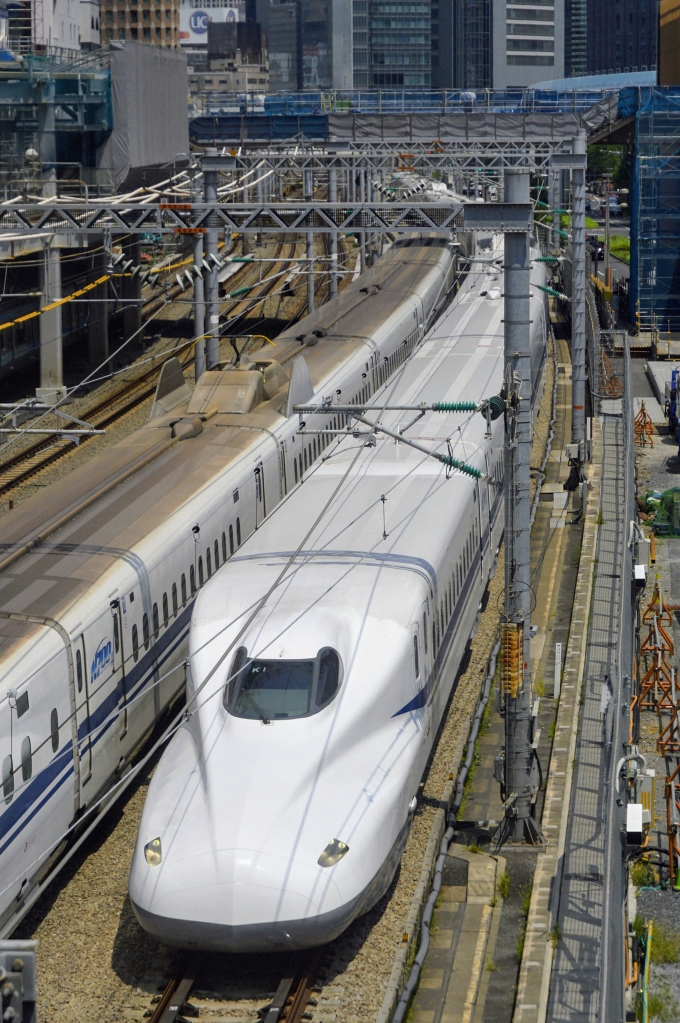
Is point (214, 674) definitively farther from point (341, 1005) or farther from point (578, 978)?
point (578, 978)

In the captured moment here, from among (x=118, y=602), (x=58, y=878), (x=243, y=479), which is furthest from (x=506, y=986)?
(x=243, y=479)

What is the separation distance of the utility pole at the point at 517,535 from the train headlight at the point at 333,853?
3498 mm

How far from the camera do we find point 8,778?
39.8ft

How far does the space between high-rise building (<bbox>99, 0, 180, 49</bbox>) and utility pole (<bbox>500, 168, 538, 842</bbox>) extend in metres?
165

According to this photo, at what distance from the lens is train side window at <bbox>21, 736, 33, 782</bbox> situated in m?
12.5

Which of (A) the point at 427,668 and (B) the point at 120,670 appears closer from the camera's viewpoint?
(A) the point at 427,668

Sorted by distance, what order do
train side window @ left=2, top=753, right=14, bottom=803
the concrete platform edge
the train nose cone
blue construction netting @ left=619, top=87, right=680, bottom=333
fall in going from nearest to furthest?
the train nose cone < train side window @ left=2, top=753, right=14, bottom=803 < the concrete platform edge < blue construction netting @ left=619, top=87, right=680, bottom=333

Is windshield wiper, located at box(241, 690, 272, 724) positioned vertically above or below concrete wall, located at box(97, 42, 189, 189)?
below

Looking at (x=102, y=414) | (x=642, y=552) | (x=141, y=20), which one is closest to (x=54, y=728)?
(x=642, y=552)

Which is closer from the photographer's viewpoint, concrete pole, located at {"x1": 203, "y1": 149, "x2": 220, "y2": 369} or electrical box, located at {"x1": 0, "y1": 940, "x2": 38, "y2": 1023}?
electrical box, located at {"x1": 0, "y1": 940, "x2": 38, "y2": 1023}

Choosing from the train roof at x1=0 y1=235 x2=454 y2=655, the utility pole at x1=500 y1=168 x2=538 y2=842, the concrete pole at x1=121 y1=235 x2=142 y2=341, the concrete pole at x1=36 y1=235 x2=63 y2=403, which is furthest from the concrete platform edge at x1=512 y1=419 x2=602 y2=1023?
the concrete pole at x1=121 y1=235 x2=142 y2=341

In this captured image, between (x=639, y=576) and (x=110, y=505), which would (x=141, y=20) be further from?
(x=110, y=505)

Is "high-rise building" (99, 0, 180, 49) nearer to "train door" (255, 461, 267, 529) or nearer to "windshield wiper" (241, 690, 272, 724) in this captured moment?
"train door" (255, 461, 267, 529)

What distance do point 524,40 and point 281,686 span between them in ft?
495
